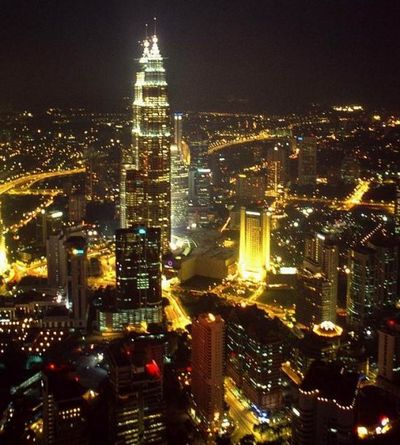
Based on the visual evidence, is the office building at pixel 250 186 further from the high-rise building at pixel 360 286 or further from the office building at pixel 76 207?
the high-rise building at pixel 360 286

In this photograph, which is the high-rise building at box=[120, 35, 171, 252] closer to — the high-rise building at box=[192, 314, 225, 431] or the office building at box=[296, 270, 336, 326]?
the office building at box=[296, 270, 336, 326]

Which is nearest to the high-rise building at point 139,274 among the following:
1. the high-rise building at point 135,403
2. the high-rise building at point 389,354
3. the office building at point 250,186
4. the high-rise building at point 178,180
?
the high-rise building at point 135,403

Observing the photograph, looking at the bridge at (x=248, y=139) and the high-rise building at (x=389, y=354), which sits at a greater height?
→ the bridge at (x=248, y=139)

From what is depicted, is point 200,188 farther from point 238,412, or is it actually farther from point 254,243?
point 238,412

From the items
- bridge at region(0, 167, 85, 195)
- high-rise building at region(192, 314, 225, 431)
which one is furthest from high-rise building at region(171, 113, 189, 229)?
high-rise building at region(192, 314, 225, 431)

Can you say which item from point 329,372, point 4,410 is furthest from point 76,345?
point 329,372

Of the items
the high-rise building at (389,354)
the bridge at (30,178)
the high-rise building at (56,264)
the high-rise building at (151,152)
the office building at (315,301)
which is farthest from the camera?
the bridge at (30,178)
